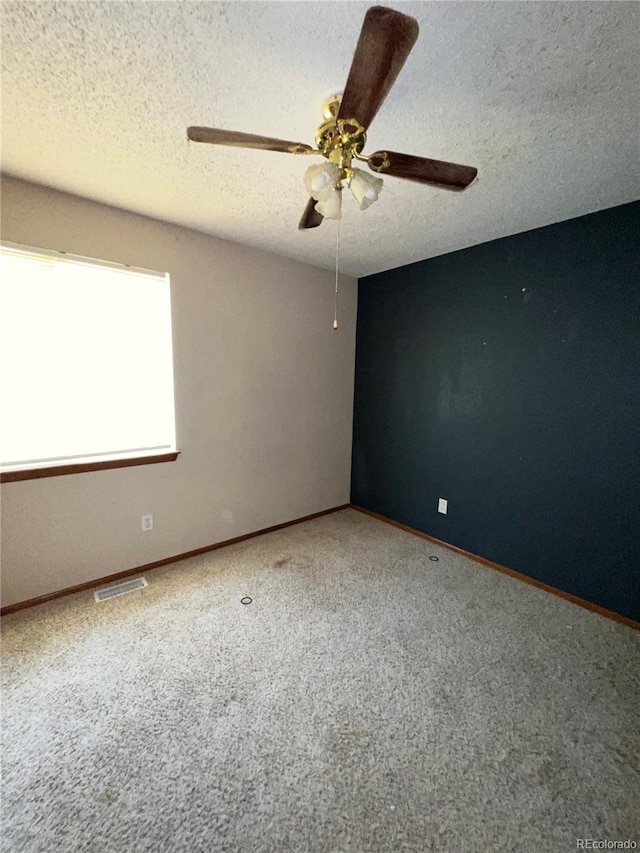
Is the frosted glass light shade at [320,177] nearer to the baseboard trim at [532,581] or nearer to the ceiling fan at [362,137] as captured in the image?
the ceiling fan at [362,137]

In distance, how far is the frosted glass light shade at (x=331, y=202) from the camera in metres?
1.14

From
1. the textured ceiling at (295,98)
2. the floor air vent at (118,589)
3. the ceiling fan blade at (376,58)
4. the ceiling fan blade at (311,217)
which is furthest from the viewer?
the floor air vent at (118,589)

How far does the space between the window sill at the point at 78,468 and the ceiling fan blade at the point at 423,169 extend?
214 cm

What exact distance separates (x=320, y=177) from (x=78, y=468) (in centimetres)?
Answer: 211

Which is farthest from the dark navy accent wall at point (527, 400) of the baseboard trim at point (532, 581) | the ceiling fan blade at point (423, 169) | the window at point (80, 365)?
the window at point (80, 365)

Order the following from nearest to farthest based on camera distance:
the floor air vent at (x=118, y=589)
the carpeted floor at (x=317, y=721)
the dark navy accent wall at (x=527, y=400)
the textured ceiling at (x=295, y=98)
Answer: the textured ceiling at (x=295, y=98)
the carpeted floor at (x=317, y=721)
the dark navy accent wall at (x=527, y=400)
the floor air vent at (x=118, y=589)

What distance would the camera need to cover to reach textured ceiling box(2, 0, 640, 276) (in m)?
0.96

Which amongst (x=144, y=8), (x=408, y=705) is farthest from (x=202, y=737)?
(x=144, y=8)

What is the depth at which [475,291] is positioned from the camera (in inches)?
103

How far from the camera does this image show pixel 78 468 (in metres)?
2.13

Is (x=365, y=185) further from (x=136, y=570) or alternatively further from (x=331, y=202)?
(x=136, y=570)

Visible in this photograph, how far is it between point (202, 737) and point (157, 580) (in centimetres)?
122

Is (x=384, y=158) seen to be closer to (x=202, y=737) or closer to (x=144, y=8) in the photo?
(x=144, y=8)

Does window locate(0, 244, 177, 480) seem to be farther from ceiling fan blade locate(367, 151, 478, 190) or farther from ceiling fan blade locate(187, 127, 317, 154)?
ceiling fan blade locate(367, 151, 478, 190)
